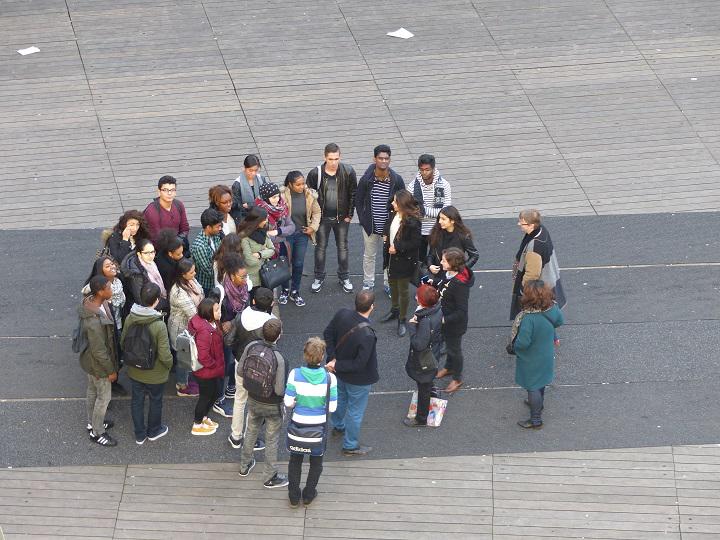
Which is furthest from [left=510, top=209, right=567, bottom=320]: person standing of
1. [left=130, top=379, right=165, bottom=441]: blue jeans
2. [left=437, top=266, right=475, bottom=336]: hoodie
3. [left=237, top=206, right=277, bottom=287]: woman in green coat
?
[left=130, top=379, right=165, bottom=441]: blue jeans

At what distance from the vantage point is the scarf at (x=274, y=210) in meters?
10.8

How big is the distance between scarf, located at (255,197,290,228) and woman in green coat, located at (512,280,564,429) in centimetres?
258

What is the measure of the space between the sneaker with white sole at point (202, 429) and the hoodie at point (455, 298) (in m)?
2.17

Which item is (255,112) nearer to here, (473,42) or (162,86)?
(162,86)

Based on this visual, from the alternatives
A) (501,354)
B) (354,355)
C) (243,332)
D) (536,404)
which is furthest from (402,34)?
(354,355)

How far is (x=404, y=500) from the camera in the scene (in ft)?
29.4

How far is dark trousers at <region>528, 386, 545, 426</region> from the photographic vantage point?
9562 millimetres

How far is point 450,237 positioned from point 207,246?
2194 millimetres

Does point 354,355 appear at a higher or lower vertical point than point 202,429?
higher

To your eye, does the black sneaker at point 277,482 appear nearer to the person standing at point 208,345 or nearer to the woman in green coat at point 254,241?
the person standing at point 208,345

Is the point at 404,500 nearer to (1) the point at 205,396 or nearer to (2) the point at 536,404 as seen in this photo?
(2) the point at 536,404

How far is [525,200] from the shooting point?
13.1 metres

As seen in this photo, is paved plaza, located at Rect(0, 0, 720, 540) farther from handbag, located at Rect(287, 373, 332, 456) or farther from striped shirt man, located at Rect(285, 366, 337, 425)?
striped shirt man, located at Rect(285, 366, 337, 425)

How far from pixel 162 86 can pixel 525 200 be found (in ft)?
17.3
